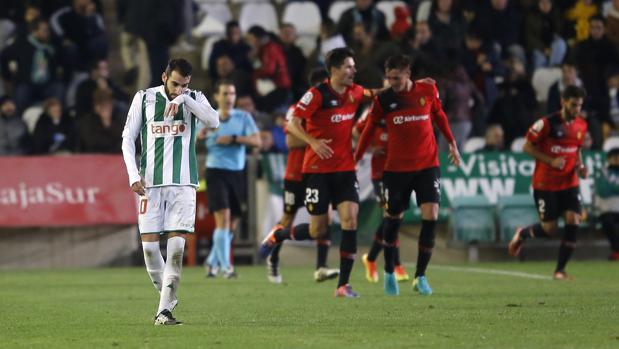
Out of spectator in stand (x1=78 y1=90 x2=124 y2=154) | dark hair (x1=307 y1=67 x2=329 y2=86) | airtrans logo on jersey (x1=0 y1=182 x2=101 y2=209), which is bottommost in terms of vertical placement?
airtrans logo on jersey (x1=0 y1=182 x2=101 y2=209)

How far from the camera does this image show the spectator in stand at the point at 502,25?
84.6ft

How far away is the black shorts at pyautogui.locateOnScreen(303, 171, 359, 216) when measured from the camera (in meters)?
13.9

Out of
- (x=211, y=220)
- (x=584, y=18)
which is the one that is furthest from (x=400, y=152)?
(x=584, y=18)

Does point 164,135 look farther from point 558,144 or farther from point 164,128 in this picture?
point 558,144

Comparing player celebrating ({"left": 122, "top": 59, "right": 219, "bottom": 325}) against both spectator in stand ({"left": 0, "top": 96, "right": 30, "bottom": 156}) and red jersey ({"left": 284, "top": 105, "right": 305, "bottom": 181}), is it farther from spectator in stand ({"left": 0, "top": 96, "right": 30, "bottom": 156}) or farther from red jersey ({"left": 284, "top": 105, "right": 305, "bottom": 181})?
spectator in stand ({"left": 0, "top": 96, "right": 30, "bottom": 156})

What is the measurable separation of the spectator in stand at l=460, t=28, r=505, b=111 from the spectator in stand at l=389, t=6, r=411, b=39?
1151mm

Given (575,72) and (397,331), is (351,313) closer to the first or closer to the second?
(397,331)

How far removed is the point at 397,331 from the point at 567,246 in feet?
24.9

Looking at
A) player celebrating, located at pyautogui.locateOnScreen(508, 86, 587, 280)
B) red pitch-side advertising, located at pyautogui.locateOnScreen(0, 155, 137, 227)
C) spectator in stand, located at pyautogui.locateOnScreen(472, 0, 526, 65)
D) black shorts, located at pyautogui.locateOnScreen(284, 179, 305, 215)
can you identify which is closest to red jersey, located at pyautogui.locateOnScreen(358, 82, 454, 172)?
black shorts, located at pyautogui.locateOnScreen(284, 179, 305, 215)

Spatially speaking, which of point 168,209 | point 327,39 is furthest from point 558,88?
point 168,209

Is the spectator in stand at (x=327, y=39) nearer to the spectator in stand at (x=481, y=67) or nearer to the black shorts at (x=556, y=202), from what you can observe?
the spectator in stand at (x=481, y=67)

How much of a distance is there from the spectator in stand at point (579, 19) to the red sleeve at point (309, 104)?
44.8 ft

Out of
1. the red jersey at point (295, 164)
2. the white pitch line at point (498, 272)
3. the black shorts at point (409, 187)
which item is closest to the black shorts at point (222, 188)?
the red jersey at point (295, 164)

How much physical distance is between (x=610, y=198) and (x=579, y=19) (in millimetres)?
5607
